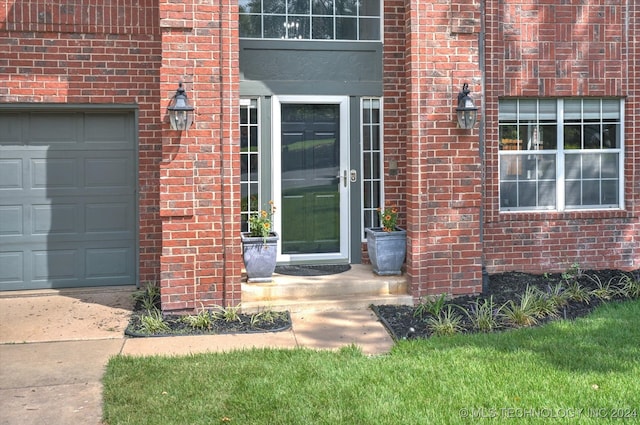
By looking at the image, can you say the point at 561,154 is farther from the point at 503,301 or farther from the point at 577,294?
the point at 503,301

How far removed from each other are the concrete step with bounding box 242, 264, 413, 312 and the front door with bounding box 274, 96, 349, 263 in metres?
0.76

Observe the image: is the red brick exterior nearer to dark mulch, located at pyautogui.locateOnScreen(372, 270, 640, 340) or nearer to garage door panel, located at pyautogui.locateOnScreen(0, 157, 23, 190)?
dark mulch, located at pyautogui.locateOnScreen(372, 270, 640, 340)

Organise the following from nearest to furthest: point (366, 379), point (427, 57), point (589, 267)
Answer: point (366, 379), point (427, 57), point (589, 267)

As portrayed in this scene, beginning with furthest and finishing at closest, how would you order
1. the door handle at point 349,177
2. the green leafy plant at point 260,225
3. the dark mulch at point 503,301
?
the door handle at point 349,177 → the green leafy plant at point 260,225 → the dark mulch at point 503,301

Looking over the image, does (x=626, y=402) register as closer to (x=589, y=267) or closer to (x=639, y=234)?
(x=589, y=267)

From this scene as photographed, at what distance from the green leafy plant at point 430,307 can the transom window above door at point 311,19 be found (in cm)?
336

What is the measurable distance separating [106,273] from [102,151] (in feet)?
5.03

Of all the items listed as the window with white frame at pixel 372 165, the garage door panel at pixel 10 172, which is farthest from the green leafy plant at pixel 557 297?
the garage door panel at pixel 10 172

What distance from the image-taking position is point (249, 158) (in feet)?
24.0

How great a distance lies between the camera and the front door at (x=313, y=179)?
7.43 m

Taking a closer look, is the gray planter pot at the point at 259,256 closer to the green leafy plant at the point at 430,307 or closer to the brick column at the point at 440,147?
the brick column at the point at 440,147

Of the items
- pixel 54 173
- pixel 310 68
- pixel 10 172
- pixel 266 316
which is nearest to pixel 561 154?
pixel 310 68

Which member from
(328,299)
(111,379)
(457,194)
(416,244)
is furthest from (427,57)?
(111,379)

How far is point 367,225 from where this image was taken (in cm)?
761
